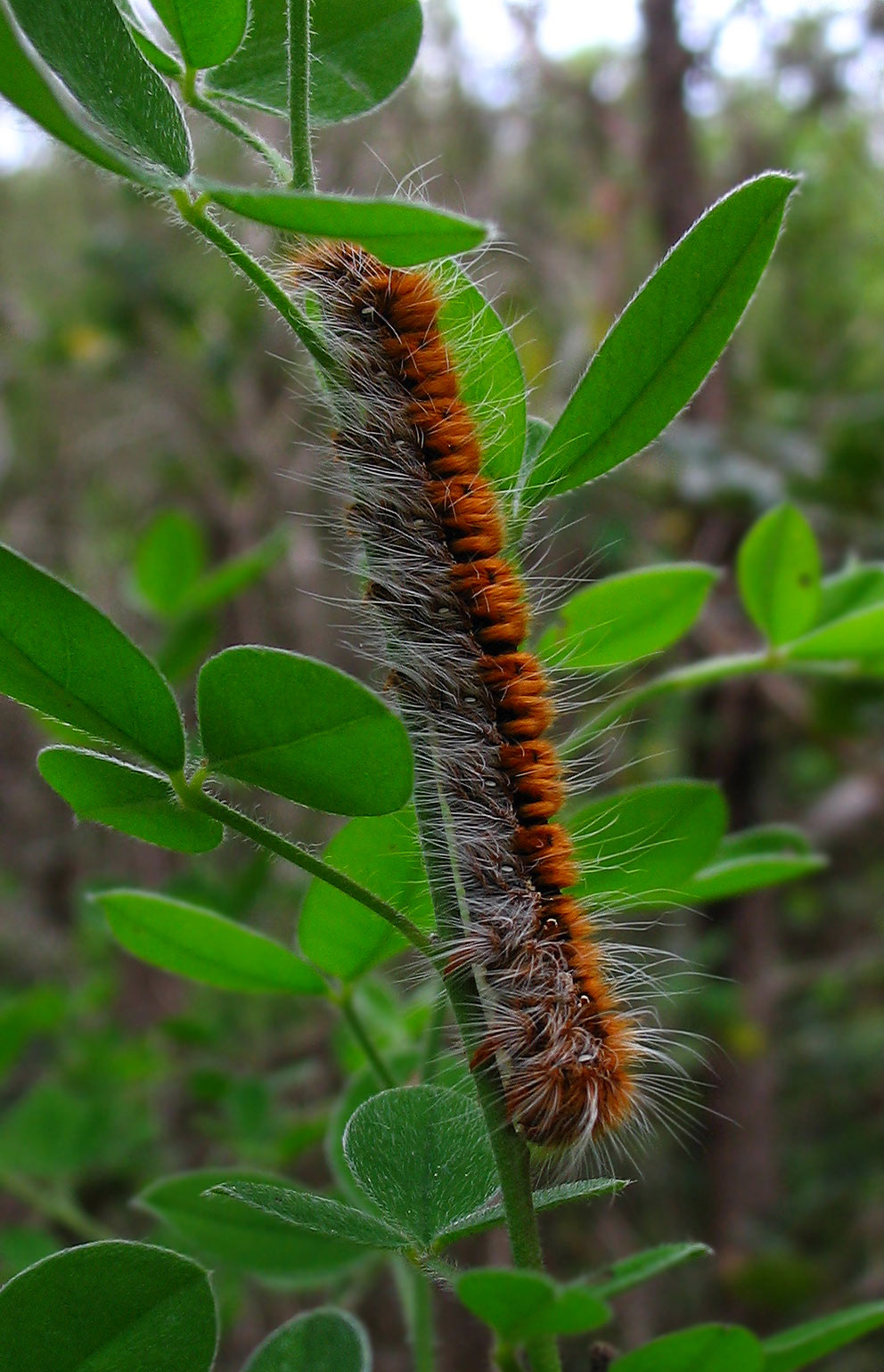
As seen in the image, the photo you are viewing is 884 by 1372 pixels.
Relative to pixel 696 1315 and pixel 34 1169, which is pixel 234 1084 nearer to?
pixel 34 1169

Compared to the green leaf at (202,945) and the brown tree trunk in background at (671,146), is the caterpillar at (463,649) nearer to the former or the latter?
the green leaf at (202,945)

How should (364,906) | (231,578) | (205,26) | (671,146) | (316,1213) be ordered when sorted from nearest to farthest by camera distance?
(316,1213) < (205,26) < (364,906) < (231,578) < (671,146)

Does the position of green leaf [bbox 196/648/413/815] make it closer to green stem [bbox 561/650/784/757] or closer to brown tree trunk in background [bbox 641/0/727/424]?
green stem [bbox 561/650/784/757]

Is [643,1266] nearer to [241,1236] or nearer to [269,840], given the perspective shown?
[269,840]

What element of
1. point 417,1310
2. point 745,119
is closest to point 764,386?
point 745,119

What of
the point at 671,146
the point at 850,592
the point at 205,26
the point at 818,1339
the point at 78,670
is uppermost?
the point at 671,146

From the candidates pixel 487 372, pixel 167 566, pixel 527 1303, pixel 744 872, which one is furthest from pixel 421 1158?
pixel 167 566

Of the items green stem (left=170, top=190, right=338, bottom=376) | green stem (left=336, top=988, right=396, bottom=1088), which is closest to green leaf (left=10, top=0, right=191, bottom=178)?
green stem (left=170, top=190, right=338, bottom=376)
